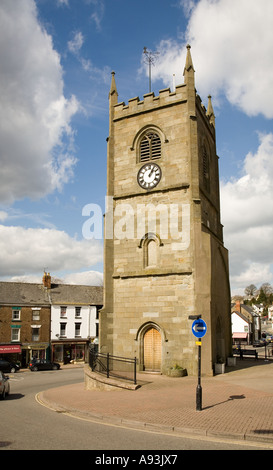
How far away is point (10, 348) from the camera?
44.0 metres

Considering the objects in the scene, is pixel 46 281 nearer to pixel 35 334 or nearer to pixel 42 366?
pixel 35 334

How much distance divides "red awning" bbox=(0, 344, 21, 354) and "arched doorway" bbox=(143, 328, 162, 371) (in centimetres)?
2834

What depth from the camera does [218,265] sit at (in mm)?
23375

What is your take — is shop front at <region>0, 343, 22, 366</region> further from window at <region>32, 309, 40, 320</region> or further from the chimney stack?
the chimney stack

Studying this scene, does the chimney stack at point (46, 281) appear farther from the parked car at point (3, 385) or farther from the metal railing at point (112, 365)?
the parked car at point (3, 385)

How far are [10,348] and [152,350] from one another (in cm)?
2911

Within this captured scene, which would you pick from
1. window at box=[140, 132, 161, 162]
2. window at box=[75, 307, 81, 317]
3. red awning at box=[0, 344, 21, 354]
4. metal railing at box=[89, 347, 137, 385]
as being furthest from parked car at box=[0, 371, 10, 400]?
window at box=[75, 307, 81, 317]

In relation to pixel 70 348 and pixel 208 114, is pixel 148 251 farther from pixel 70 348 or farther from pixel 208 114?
pixel 70 348

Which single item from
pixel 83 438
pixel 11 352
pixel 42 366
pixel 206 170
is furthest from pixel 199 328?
pixel 11 352

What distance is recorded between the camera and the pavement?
9.43 m

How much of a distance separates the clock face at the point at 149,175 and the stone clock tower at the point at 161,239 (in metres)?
0.06

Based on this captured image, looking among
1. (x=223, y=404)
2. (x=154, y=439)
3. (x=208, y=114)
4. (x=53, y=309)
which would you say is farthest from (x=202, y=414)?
(x=53, y=309)

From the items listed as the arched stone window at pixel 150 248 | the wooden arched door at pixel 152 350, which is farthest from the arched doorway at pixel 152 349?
the arched stone window at pixel 150 248

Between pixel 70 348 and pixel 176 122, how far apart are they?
117 ft
